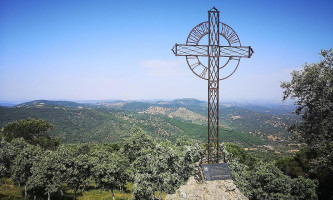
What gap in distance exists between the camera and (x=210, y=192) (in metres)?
12.0

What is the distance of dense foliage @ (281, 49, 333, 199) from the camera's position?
1602cm

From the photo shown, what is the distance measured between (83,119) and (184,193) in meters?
161

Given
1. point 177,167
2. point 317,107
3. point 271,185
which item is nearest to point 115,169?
point 177,167

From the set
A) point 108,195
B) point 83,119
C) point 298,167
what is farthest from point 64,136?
point 298,167

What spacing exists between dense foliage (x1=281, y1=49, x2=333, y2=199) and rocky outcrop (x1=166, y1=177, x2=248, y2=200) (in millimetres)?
9364

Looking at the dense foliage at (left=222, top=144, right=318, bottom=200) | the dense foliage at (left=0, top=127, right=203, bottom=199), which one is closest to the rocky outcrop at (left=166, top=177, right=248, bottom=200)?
the dense foliage at (left=222, top=144, right=318, bottom=200)

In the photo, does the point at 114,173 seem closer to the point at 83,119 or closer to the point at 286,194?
the point at 286,194

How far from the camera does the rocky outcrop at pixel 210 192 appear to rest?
1191 cm

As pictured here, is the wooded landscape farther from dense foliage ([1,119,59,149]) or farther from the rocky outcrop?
dense foliage ([1,119,59,149])

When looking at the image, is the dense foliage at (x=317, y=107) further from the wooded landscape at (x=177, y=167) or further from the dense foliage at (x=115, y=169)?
the dense foliage at (x=115, y=169)

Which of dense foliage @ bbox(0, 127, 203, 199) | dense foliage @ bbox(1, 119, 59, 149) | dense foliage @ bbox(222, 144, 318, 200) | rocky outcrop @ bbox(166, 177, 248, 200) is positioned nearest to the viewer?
rocky outcrop @ bbox(166, 177, 248, 200)

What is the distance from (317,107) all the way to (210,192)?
13257mm

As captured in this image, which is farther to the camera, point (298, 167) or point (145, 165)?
point (298, 167)

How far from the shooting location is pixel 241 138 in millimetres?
152875
